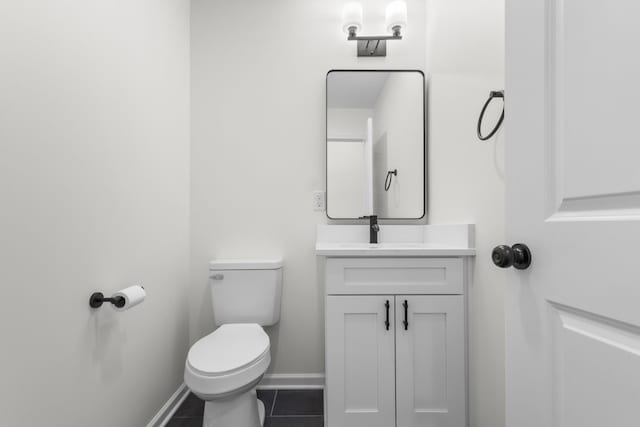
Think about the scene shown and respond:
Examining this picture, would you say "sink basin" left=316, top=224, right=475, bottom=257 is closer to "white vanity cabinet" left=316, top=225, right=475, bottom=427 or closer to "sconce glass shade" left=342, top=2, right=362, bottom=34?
"white vanity cabinet" left=316, top=225, right=475, bottom=427

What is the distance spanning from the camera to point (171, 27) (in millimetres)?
1628

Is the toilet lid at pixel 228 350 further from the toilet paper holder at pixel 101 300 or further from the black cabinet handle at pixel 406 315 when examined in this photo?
the black cabinet handle at pixel 406 315

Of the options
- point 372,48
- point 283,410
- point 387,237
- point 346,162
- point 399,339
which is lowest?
point 283,410

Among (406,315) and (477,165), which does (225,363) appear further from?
(477,165)

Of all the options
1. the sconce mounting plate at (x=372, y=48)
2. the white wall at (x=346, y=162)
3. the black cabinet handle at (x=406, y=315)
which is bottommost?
the black cabinet handle at (x=406, y=315)

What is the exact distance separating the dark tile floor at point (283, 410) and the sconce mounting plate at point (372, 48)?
2.01m

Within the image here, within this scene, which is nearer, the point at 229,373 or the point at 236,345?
the point at 229,373

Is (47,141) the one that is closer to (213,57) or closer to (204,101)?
(204,101)

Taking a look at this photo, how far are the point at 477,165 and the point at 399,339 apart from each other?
79cm

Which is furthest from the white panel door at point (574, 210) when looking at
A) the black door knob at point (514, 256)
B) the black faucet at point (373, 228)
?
the black faucet at point (373, 228)

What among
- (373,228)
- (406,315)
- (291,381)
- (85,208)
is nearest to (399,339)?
(406,315)

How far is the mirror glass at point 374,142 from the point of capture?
1803 millimetres

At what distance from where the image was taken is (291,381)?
5.92 feet

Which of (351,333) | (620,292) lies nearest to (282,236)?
(351,333)
